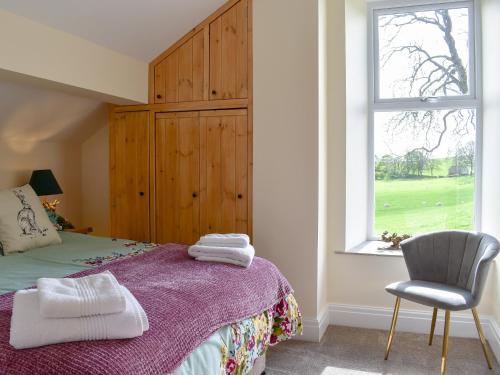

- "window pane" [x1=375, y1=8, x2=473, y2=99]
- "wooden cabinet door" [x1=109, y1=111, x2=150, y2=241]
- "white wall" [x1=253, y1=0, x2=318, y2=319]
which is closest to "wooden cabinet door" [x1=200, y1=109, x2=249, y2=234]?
"white wall" [x1=253, y1=0, x2=318, y2=319]

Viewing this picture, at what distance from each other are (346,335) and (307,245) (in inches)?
28.2

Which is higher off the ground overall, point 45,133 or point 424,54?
point 424,54

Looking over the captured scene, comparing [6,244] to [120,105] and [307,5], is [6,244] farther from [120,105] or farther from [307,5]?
[307,5]

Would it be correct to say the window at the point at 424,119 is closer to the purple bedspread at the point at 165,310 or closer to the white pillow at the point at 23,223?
the purple bedspread at the point at 165,310

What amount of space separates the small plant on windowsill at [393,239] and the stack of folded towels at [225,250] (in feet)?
4.87

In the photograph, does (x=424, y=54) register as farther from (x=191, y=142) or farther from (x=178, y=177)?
(x=178, y=177)

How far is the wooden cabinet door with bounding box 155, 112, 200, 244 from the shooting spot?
134 inches

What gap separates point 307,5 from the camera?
3.03 m

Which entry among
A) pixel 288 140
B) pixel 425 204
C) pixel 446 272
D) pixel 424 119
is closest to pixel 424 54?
pixel 424 119

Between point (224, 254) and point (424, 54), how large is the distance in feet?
7.92

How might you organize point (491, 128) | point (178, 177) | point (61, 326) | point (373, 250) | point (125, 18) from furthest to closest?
point (178, 177) < point (373, 250) < point (491, 128) < point (125, 18) < point (61, 326)

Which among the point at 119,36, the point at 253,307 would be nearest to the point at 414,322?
the point at 253,307

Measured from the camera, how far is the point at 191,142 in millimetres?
3422

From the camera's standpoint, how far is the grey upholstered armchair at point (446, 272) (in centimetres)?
247
